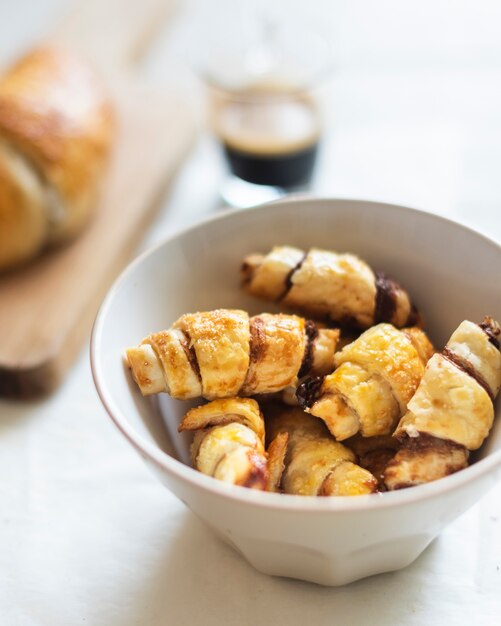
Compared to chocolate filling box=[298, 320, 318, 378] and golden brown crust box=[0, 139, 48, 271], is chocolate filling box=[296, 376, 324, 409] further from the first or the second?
golden brown crust box=[0, 139, 48, 271]

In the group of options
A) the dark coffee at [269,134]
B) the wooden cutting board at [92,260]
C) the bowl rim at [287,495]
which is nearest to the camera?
the bowl rim at [287,495]

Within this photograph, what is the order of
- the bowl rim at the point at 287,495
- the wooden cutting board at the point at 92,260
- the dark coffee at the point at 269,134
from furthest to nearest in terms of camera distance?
the dark coffee at the point at 269,134
the wooden cutting board at the point at 92,260
the bowl rim at the point at 287,495

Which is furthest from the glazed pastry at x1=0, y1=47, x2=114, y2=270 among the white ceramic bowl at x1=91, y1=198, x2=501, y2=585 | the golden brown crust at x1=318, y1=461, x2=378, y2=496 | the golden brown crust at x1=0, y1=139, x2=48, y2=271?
the golden brown crust at x1=318, y1=461, x2=378, y2=496

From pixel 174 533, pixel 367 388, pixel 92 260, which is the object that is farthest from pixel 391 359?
pixel 92 260

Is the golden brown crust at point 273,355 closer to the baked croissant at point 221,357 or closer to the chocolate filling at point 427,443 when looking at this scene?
the baked croissant at point 221,357

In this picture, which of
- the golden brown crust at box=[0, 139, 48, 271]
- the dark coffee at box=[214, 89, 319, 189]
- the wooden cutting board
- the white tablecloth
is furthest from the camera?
the dark coffee at box=[214, 89, 319, 189]

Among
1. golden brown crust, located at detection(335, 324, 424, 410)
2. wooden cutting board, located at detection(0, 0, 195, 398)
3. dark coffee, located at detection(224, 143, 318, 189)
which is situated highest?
golden brown crust, located at detection(335, 324, 424, 410)

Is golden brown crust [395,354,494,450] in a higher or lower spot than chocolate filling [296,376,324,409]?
higher

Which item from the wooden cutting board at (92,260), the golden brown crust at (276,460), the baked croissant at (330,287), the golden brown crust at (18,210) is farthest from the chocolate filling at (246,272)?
the golden brown crust at (18,210)
